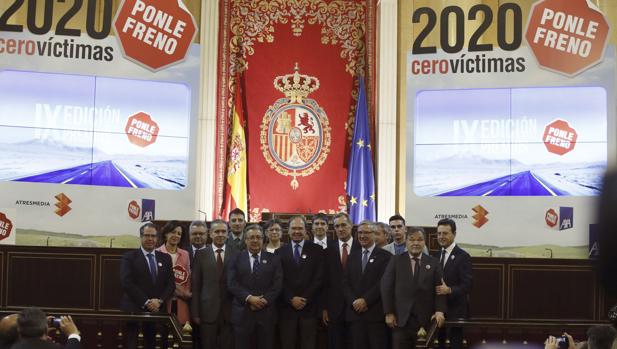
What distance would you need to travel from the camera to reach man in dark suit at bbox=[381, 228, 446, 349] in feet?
19.0

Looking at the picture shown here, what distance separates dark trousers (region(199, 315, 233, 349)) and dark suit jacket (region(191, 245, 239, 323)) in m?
0.04

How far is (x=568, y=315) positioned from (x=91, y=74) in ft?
19.9

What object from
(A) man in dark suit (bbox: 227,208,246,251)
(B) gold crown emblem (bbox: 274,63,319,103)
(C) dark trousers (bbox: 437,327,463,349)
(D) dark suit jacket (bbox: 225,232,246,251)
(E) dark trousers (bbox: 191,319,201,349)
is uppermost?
(B) gold crown emblem (bbox: 274,63,319,103)

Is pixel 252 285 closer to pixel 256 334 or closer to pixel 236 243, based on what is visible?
pixel 256 334

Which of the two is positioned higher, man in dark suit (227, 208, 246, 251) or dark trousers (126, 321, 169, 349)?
man in dark suit (227, 208, 246, 251)

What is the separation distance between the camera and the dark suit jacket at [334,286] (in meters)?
6.17

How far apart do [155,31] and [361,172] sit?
312 cm

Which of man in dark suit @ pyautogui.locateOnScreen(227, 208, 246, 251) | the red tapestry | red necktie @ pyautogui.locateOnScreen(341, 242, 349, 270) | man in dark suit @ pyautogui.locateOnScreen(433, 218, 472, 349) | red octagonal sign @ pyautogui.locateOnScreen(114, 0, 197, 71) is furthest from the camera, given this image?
the red tapestry

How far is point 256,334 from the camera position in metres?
5.98

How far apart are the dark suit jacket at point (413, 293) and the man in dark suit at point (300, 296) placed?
0.56m

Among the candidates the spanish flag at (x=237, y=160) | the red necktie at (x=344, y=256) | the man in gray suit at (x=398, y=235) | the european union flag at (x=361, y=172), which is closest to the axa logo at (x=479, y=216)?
the european union flag at (x=361, y=172)

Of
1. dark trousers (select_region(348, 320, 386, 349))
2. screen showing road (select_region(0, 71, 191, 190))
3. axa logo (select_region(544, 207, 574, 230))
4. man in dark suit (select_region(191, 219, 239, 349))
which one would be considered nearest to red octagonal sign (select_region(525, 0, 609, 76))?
axa logo (select_region(544, 207, 574, 230))

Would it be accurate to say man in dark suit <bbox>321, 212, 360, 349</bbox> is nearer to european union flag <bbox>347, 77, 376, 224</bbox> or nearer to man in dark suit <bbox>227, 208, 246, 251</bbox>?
man in dark suit <bbox>227, 208, 246, 251</bbox>

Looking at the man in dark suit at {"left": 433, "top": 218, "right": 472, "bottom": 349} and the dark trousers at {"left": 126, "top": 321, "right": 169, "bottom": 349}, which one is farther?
the man in dark suit at {"left": 433, "top": 218, "right": 472, "bottom": 349}
